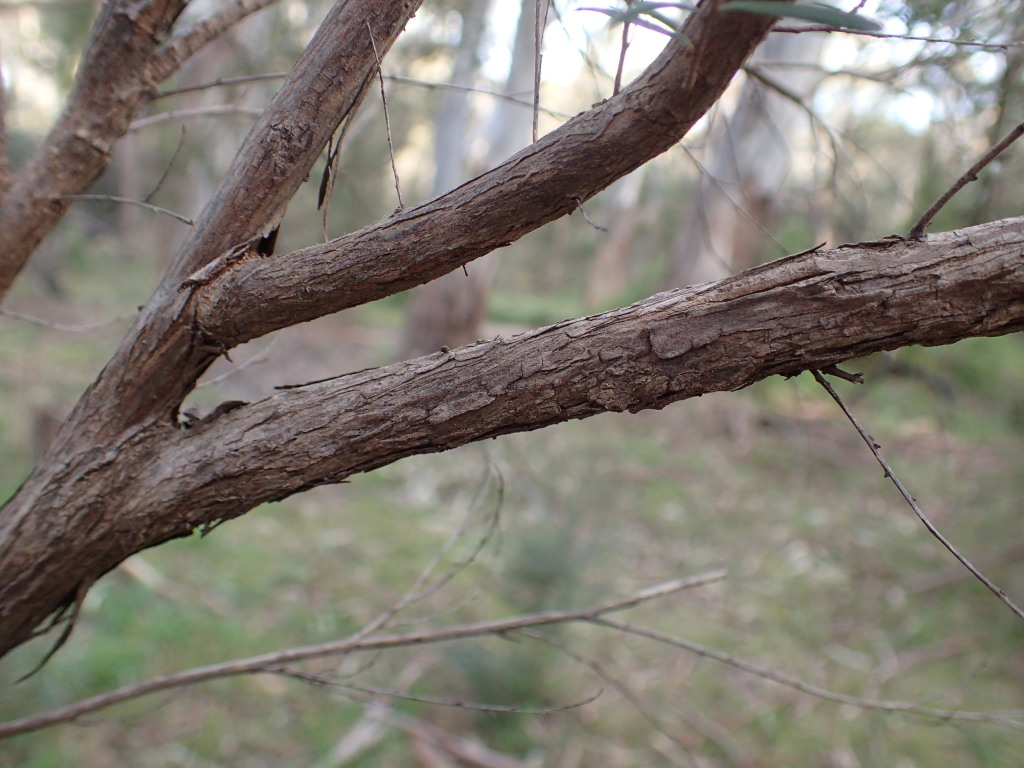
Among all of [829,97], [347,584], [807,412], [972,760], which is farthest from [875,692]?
[829,97]

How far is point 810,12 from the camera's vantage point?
710 millimetres

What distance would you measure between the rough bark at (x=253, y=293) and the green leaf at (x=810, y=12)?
21 cm

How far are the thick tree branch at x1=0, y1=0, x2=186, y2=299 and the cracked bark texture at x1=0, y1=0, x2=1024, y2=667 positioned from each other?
45 centimetres

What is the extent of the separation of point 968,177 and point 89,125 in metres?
1.56

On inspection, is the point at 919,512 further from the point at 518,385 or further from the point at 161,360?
the point at 161,360

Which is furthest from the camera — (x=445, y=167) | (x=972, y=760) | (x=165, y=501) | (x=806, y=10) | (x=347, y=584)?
(x=445, y=167)

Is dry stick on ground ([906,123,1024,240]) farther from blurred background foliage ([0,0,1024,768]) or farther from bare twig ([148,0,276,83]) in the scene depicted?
bare twig ([148,0,276,83])

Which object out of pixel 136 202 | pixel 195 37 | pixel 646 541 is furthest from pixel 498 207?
pixel 646 541

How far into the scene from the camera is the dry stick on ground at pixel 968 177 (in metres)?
0.83

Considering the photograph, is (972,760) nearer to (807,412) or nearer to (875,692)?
(875,692)

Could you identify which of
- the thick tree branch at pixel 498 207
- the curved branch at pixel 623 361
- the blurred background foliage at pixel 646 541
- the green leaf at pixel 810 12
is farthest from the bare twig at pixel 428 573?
the green leaf at pixel 810 12

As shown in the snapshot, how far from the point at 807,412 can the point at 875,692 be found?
436cm

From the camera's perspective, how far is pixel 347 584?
13.2 ft

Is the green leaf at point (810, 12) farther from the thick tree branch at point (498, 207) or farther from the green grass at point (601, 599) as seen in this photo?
the green grass at point (601, 599)
